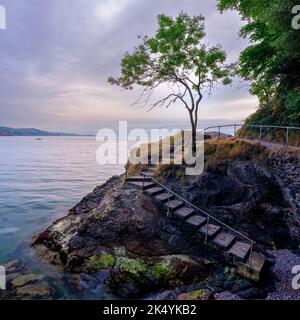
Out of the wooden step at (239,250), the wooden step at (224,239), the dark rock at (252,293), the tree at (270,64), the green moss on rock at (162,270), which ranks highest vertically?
the tree at (270,64)

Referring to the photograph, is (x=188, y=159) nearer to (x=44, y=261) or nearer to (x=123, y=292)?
(x=123, y=292)

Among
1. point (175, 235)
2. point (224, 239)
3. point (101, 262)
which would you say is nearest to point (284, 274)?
point (224, 239)

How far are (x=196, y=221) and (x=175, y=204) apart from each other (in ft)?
4.08

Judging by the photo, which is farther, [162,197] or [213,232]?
[162,197]

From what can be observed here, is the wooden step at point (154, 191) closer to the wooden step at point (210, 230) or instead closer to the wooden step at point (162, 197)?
the wooden step at point (162, 197)

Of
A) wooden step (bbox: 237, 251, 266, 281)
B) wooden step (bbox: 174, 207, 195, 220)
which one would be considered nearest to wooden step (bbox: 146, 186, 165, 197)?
wooden step (bbox: 174, 207, 195, 220)

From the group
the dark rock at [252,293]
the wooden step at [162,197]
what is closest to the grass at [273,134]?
the wooden step at [162,197]

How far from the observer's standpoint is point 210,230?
28.9 feet

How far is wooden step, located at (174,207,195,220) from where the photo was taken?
30.3ft

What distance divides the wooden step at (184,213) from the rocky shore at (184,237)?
327 millimetres

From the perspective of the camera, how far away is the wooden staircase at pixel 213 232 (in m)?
7.58

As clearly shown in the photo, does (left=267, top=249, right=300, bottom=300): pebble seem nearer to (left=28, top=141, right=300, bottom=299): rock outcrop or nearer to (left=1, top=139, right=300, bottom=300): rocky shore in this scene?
(left=1, top=139, right=300, bottom=300): rocky shore

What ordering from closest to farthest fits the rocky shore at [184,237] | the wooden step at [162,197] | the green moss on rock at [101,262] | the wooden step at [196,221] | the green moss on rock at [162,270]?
the rocky shore at [184,237]
the green moss on rock at [162,270]
the green moss on rock at [101,262]
the wooden step at [196,221]
the wooden step at [162,197]

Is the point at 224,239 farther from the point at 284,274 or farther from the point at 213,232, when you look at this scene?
the point at 284,274
